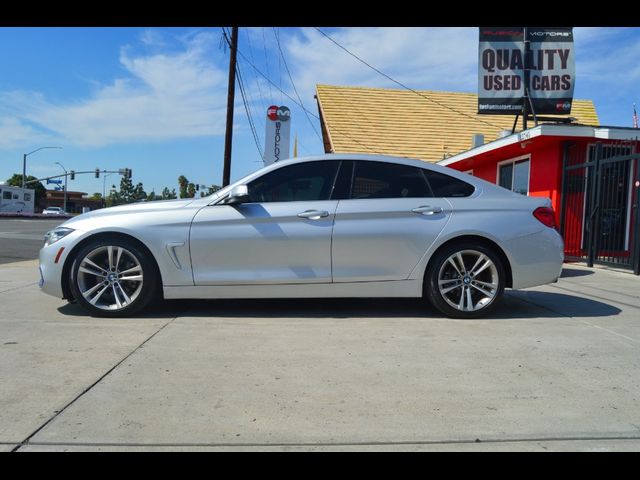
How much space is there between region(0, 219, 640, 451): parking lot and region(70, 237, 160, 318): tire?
0.66 ft

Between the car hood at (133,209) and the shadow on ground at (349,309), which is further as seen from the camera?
the shadow on ground at (349,309)

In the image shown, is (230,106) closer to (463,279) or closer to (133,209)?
(133,209)

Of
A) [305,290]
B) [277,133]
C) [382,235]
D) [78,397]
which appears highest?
[277,133]

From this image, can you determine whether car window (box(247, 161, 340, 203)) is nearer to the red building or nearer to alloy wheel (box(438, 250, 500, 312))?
alloy wheel (box(438, 250, 500, 312))

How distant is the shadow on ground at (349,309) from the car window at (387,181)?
1.22 metres

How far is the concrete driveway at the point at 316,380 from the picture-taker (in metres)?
2.63

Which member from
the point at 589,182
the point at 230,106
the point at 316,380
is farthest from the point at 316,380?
the point at 230,106

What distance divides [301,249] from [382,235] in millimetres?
784

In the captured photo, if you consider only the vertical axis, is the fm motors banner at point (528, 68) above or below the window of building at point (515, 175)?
above

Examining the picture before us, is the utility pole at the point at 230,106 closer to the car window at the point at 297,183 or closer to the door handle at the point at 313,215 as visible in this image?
the car window at the point at 297,183

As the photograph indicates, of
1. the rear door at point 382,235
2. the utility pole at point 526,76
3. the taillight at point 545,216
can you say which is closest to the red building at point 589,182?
the utility pole at point 526,76

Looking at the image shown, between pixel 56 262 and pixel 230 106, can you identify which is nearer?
pixel 56 262

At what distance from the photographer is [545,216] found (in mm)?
5125

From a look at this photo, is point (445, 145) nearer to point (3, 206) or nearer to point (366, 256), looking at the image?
point (366, 256)
